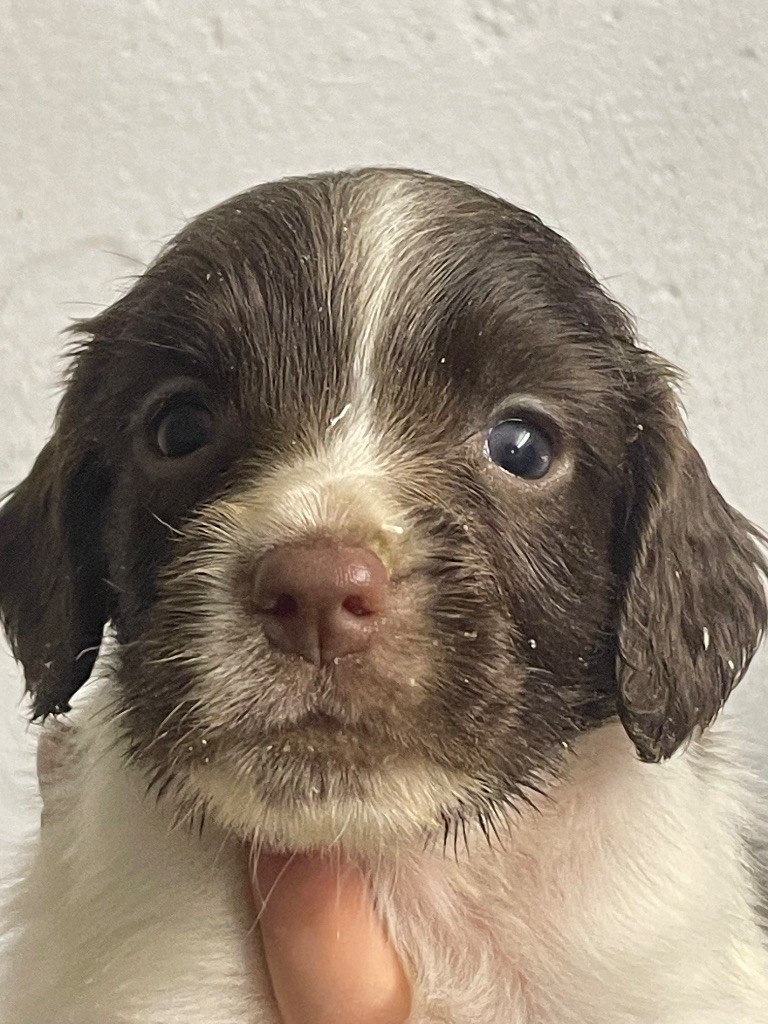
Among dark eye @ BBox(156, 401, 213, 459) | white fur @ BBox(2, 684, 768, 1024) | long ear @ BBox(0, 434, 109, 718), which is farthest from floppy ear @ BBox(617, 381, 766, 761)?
long ear @ BBox(0, 434, 109, 718)

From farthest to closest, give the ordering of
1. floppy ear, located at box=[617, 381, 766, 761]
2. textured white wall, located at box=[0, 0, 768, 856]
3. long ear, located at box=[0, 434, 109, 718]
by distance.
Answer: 1. textured white wall, located at box=[0, 0, 768, 856]
2. long ear, located at box=[0, 434, 109, 718]
3. floppy ear, located at box=[617, 381, 766, 761]

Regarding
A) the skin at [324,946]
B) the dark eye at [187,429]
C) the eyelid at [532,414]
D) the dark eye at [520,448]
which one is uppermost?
the eyelid at [532,414]

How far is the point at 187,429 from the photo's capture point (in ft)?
5.27

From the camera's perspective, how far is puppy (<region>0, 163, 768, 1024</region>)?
4.54 feet

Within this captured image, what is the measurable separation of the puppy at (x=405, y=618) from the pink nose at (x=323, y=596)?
0.04 ft

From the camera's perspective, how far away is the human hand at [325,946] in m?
1.62

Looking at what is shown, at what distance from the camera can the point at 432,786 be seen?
4.66 feet

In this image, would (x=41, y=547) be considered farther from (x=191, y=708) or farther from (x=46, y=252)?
(x=46, y=252)

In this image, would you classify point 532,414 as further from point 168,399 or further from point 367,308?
point 168,399

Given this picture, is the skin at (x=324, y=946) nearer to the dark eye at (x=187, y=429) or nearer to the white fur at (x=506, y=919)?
the white fur at (x=506, y=919)

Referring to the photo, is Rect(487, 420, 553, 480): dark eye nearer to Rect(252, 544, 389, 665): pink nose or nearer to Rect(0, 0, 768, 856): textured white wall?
Rect(252, 544, 389, 665): pink nose

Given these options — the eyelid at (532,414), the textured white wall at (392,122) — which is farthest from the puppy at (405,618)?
the textured white wall at (392,122)

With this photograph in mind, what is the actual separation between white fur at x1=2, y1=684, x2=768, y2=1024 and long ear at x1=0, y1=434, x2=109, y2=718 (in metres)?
0.14

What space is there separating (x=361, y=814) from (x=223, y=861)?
1.34 ft
